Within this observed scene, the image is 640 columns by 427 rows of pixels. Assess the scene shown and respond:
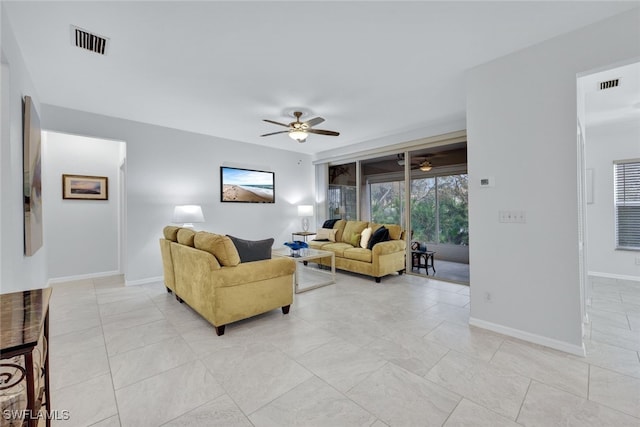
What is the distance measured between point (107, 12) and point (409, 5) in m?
2.23

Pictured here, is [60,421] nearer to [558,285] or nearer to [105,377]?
[105,377]

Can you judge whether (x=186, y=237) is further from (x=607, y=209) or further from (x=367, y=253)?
(x=607, y=209)

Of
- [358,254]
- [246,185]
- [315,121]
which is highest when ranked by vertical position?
[315,121]

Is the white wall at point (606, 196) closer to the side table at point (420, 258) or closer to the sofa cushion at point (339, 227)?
the side table at point (420, 258)

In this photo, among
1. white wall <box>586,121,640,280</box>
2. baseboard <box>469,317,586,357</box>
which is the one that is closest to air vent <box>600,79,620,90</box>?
white wall <box>586,121,640,280</box>

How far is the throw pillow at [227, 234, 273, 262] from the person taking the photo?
2.89 m

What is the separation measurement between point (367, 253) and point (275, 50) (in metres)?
3.23

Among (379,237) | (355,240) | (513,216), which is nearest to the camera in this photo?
(513,216)

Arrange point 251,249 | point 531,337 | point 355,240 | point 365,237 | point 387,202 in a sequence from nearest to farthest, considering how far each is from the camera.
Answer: point 531,337
point 251,249
point 365,237
point 355,240
point 387,202

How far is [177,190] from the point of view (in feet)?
15.9

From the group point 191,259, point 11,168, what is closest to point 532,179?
Answer: point 191,259

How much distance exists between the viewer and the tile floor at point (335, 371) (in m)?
1.58

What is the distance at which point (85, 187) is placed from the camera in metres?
4.80

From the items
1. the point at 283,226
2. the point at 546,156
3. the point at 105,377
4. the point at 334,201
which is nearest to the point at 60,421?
the point at 105,377
